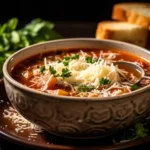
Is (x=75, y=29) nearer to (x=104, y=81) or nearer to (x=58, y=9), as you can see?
(x=58, y=9)

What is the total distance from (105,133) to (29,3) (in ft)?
7.49

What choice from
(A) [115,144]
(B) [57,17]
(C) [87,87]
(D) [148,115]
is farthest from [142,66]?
(B) [57,17]

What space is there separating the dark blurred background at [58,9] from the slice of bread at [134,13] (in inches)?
12.9

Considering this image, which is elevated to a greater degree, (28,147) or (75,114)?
(75,114)

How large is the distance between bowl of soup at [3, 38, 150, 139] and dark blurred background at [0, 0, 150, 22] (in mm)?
1879

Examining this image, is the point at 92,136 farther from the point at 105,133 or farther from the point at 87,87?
the point at 87,87

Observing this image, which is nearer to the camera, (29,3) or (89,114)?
(89,114)

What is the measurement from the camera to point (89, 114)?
145cm

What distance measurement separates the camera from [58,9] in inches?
143

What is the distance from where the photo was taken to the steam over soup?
154 centimetres

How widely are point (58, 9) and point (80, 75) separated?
82.7 inches

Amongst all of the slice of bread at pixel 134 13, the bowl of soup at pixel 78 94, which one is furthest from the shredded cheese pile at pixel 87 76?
the slice of bread at pixel 134 13

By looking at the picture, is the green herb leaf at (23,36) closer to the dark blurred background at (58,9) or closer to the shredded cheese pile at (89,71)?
the dark blurred background at (58,9)

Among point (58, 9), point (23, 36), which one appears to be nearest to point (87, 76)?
point (23, 36)
